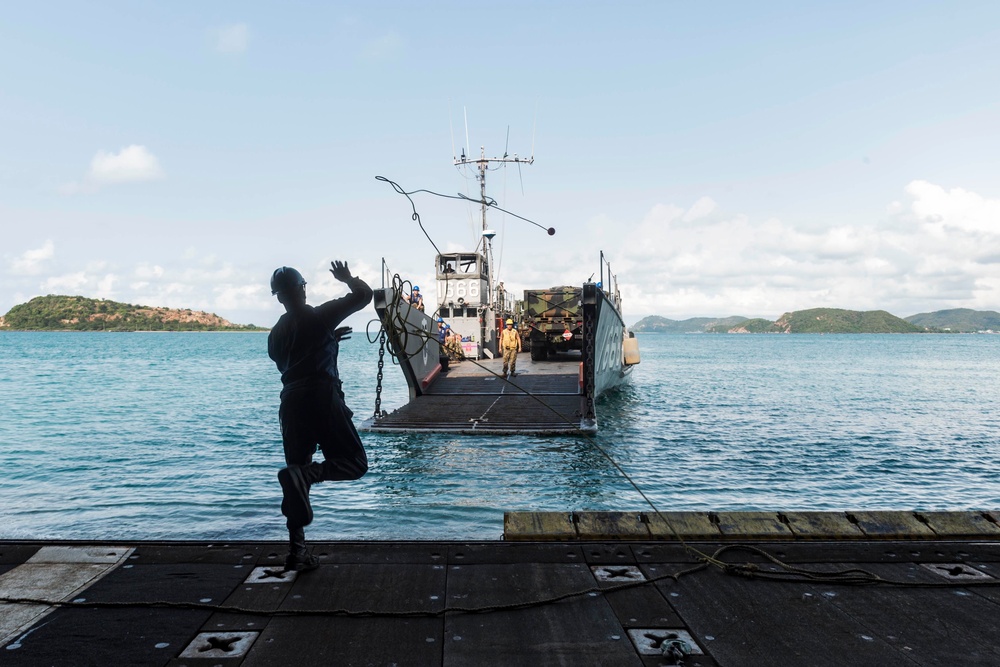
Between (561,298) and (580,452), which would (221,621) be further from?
(561,298)

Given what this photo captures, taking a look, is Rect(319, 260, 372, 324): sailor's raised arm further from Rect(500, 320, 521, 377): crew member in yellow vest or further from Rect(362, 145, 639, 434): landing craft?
Rect(500, 320, 521, 377): crew member in yellow vest

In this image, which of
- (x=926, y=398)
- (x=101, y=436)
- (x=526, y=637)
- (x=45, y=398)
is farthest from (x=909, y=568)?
(x=45, y=398)

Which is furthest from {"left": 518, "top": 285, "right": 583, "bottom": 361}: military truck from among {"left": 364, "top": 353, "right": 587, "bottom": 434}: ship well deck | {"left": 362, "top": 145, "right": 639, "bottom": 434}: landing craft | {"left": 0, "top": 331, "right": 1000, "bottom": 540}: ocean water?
{"left": 0, "top": 331, "right": 1000, "bottom": 540}: ocean water

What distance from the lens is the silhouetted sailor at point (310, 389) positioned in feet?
14.3

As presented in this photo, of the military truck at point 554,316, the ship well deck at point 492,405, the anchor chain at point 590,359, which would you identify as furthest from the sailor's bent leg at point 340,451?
the military truck at point 554,316

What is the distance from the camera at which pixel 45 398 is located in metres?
28.7

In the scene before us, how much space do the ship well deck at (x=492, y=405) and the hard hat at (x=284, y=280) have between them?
6439 millimetres

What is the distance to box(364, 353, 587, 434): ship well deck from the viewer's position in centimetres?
1404

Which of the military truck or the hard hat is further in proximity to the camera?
the military truck

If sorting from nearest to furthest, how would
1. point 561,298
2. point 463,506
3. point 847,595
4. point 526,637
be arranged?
point 526,637, point 847,595, point 463,506, point 561,298

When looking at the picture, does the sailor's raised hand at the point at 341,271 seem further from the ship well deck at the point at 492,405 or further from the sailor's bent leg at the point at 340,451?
the ship well deck at the point at 492,405

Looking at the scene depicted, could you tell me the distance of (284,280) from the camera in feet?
14.7

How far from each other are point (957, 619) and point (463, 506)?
7201 mm

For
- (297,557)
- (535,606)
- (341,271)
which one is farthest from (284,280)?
(535,606)
